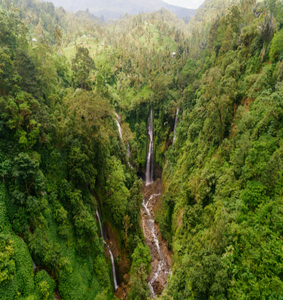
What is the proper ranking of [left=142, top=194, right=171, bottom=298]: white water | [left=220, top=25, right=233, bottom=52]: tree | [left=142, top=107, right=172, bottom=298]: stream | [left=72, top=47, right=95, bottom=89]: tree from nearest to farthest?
[left=142, top=194, right=171, bottom=298]: white water < [left=142, top=107, right=172, bottom=298]: stream < [left=220, top=25, right=233, bottom=52]: tree < [left=72, top=47, right=95, bottom=89]: tree

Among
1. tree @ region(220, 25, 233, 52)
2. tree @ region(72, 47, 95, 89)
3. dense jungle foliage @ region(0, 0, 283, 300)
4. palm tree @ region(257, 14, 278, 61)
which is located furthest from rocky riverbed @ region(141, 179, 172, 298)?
tree @ region(220, 25, 233, 52)

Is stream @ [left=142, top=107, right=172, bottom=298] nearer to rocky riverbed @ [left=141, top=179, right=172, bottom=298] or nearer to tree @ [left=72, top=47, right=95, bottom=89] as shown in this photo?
rocky riverbed @ [left=141, top=179, right=172, bottom=298]

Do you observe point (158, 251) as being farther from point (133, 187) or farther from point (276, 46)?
point (276, 46)

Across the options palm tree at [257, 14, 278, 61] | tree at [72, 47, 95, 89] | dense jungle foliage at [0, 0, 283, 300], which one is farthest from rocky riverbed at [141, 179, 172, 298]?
palm tree at [257, 14, 278, 61]

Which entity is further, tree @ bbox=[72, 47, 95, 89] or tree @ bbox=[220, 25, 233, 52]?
tree @ bbox=[72, 47, 95, 89]

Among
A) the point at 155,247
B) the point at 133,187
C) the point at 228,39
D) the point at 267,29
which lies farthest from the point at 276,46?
the point at 155,247

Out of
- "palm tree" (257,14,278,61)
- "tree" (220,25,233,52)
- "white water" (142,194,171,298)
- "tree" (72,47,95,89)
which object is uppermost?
"tree" (72,47,95,89)

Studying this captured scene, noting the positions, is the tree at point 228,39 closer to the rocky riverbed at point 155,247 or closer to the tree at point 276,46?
the tree at point 276,46

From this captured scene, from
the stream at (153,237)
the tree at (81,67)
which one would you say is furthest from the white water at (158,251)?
the tree at (81,67)

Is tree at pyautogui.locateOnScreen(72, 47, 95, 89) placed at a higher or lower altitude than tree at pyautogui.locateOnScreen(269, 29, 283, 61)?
higher

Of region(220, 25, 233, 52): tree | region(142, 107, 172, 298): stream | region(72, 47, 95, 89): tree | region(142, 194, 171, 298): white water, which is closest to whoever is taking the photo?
region(142, 194, 171, 298): white water
